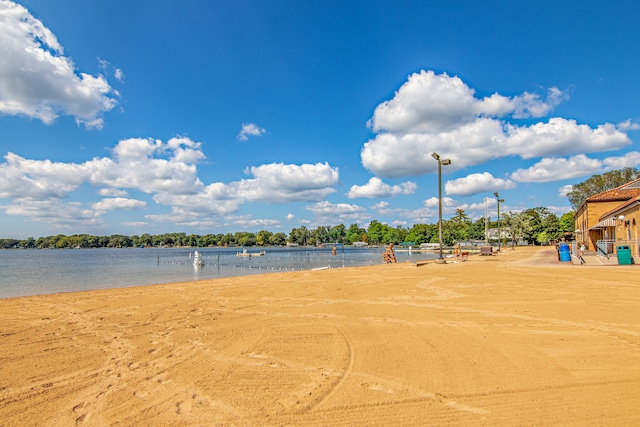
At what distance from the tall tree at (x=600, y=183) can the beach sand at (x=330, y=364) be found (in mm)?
70466

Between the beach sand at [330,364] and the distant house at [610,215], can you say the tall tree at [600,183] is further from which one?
the beach sand at [330,364]

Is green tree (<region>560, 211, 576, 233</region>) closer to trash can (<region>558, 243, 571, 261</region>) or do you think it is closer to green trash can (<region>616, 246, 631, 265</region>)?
trash can (<region>558, 243, 571, 261</region>)

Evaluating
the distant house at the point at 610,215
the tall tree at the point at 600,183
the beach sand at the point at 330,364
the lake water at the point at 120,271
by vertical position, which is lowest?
the lake water at the point at 120,271

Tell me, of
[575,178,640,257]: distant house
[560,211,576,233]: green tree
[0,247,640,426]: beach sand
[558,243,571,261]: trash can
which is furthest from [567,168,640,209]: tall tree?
[0,247,640,426]: beach sand

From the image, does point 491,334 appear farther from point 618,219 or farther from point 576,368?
point 618,219

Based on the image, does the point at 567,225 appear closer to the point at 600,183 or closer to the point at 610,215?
the point at 600,183

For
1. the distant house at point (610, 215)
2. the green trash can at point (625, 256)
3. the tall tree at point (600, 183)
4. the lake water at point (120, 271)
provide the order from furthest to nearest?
1. the tall tree at point (600, 183)
2. the distant house at point (610, 215)
3. the lake water at point (120, 271)
4. the green trash can at point (625, 256)

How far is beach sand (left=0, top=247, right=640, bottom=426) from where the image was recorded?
3697mm

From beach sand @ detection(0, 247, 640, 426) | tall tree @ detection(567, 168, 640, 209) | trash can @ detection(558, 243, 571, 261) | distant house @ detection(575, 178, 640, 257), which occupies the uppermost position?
tall tree @ detection(567, 168, 640, 209)

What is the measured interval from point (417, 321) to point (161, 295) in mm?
9550

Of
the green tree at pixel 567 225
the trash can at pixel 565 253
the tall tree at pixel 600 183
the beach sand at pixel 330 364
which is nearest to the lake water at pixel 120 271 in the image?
the beach sand at pixel 330 364

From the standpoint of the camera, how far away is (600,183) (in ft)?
242

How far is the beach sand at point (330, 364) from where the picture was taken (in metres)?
3.70

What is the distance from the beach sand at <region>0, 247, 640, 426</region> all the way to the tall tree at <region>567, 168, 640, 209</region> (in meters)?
70.5
